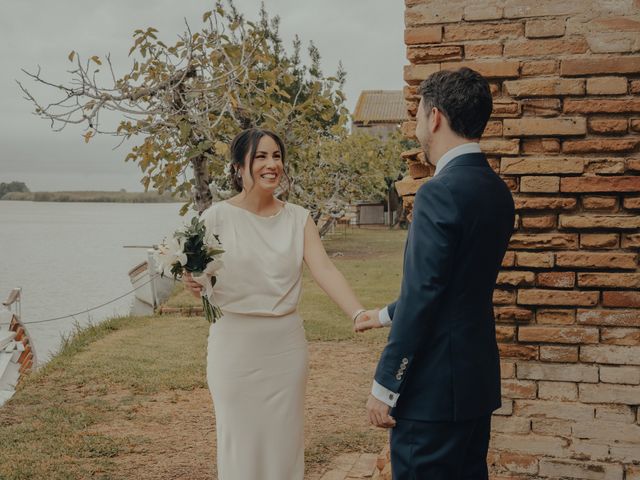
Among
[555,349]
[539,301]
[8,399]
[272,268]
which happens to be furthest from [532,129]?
[8,399]

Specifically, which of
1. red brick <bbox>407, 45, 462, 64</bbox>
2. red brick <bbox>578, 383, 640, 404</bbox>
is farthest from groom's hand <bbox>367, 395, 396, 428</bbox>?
red brick <bbox>407, 45, 462, 64</bbox>

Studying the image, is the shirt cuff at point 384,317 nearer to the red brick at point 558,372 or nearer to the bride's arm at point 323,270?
the bride's arm at point 323,270

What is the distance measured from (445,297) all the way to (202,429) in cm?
472

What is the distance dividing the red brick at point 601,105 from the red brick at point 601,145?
0.48 feet

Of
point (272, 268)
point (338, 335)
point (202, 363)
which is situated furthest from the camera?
point (338, 335)

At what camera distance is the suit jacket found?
2.56 metres

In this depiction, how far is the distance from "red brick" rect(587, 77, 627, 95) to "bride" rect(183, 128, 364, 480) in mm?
1641

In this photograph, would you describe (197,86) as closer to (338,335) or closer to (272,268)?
(272,268)

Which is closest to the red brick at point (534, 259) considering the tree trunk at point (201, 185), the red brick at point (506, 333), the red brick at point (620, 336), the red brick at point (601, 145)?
the red brick at point (506, 333)

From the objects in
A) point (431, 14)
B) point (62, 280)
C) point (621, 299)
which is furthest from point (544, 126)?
point (62, 280)

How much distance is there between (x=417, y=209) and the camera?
262 cm

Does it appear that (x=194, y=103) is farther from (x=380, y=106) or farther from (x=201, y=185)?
(x=380, y=106)

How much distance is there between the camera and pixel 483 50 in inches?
163

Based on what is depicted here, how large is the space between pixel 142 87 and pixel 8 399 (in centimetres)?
349
